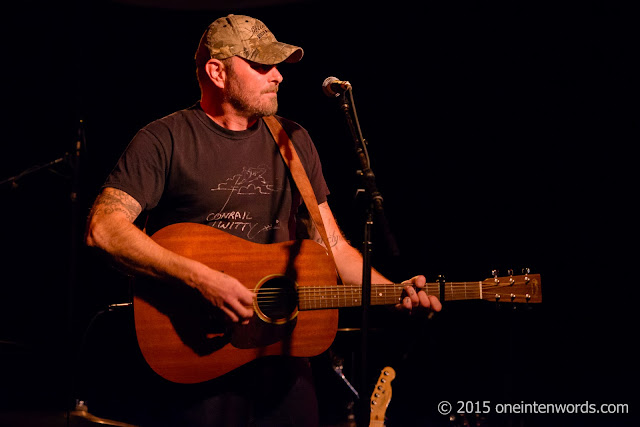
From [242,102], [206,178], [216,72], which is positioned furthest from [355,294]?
[216,72]

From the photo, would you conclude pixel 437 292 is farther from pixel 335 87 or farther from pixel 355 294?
pixel 335 87

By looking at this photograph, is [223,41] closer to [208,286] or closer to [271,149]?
[271,149]

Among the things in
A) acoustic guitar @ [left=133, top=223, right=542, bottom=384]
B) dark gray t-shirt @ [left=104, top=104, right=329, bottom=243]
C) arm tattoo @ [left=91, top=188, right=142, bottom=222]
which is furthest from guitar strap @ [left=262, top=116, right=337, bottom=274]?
arm tattoo @ [left=91, top=188, right=142, bottom=222]

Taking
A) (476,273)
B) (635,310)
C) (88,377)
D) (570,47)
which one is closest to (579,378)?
(635,310)

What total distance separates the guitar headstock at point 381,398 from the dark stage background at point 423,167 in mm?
1297

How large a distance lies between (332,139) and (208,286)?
3.54 m

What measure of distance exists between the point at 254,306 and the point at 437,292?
0.96 m

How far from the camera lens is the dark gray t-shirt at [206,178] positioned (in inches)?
104

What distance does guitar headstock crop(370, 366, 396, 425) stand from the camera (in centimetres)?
313

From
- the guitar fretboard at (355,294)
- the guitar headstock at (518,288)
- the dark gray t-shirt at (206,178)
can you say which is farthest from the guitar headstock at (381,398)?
the dark gray t-shirt at (206,178)

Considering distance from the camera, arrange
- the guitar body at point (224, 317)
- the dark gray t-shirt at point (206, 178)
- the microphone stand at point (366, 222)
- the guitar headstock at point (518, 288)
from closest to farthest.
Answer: the microphone stand at point (366, 222) < the guitar body at point (224, 317) < the dark gray t-shirt at point (206, 178) < the guitar headstock at point (518, 288)

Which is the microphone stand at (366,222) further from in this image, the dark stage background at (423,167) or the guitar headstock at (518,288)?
the dark stage background at (423,167)

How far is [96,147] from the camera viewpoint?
607cm

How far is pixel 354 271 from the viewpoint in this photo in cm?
310
